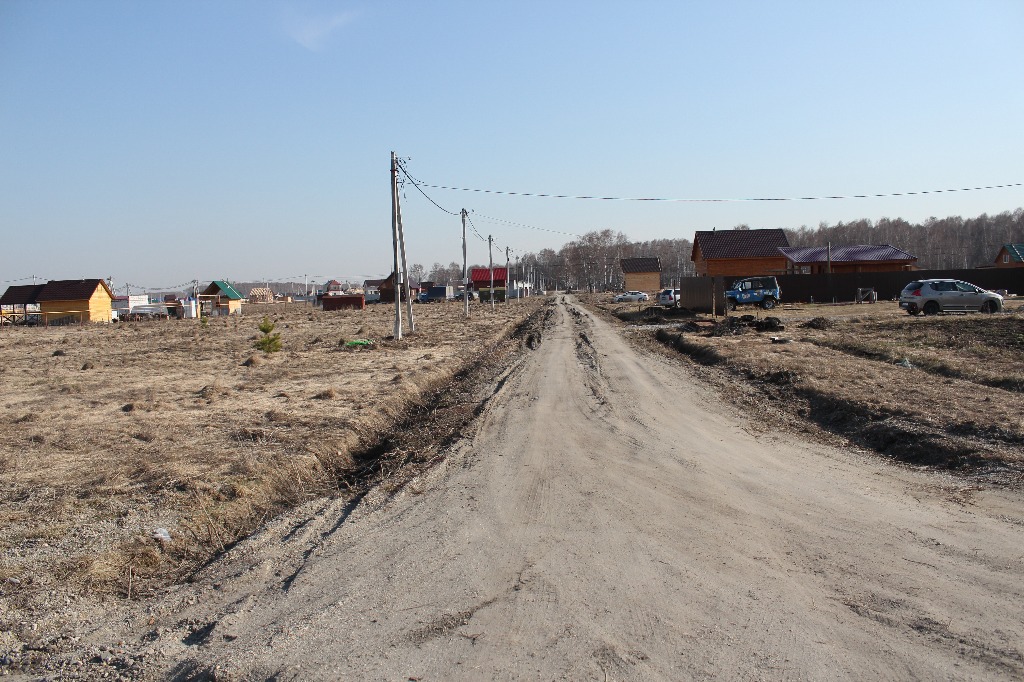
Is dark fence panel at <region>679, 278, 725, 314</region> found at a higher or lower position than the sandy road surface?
higher

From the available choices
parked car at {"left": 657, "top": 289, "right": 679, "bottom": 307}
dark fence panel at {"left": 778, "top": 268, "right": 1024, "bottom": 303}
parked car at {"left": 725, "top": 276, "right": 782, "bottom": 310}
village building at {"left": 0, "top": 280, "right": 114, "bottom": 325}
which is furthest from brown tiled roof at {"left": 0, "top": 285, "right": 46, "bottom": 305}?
dark fence panel at {"left": 778, "top": 268, "right": 1024, "bottom": 303}

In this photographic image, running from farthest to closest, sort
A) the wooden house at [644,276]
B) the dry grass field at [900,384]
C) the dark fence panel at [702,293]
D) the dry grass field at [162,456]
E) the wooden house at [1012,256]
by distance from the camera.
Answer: the wooden house at [644,276] → the wooden house at [1012,256] → the dark fence panel at [702,293] → the dry grass field at [900,384] → the dry grass field at [162,456]

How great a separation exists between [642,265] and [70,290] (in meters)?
72.7

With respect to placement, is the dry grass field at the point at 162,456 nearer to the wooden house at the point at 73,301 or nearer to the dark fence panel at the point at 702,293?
the dark fence panel at the point at 702,293

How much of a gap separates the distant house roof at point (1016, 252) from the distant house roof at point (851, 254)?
1395cm

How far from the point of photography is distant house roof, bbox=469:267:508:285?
116812 mm

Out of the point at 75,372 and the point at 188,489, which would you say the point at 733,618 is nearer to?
the point at 188,489

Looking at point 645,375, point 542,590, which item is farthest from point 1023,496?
point 645,375

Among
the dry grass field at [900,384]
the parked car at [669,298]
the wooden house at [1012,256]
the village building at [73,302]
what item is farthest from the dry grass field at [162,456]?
the wooden house at [1012,256]

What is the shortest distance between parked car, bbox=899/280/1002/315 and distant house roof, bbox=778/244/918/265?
2986 centimetres

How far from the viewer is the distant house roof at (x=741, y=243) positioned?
61344 millimetres

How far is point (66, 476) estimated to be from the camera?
28.2 feet

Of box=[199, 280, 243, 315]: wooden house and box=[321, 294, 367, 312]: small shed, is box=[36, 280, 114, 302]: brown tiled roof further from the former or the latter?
box=[321, 294, 367, 312]: small shed

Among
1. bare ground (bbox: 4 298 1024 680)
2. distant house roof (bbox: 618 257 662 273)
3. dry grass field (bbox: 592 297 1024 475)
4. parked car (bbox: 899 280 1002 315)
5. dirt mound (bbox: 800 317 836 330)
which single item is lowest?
bare ground (bbox: 4 298 1024 680)
